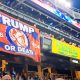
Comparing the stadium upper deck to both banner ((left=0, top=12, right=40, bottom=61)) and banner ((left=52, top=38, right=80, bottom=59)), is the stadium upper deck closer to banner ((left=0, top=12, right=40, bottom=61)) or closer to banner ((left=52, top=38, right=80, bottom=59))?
banner ((left=52, top=38, right=80, bottom=59))

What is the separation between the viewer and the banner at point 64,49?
12.0 m

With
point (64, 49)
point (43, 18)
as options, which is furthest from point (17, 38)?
point (43, 18)

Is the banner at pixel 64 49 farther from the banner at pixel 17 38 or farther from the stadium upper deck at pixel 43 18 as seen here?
the banner at pixel 17 38

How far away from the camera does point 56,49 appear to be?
1203cm

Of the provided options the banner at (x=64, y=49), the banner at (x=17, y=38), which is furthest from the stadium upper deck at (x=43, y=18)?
the banner at (x=17, y=38)

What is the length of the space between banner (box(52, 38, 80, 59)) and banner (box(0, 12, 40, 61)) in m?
1.80

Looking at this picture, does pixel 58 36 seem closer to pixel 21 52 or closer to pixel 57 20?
pixel 57 20

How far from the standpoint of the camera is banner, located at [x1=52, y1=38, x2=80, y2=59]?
11992 mm

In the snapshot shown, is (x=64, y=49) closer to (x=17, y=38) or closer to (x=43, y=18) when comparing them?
(x=43, y=18)

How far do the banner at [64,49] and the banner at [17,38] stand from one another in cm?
180

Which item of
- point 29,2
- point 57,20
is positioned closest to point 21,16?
point 29,2

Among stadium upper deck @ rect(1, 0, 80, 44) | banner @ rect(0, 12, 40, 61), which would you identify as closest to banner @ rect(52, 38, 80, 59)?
stadium upper deck @ rect(1, 0, 80, 44)

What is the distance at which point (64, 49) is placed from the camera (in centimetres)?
1275

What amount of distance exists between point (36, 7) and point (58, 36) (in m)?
2.37
